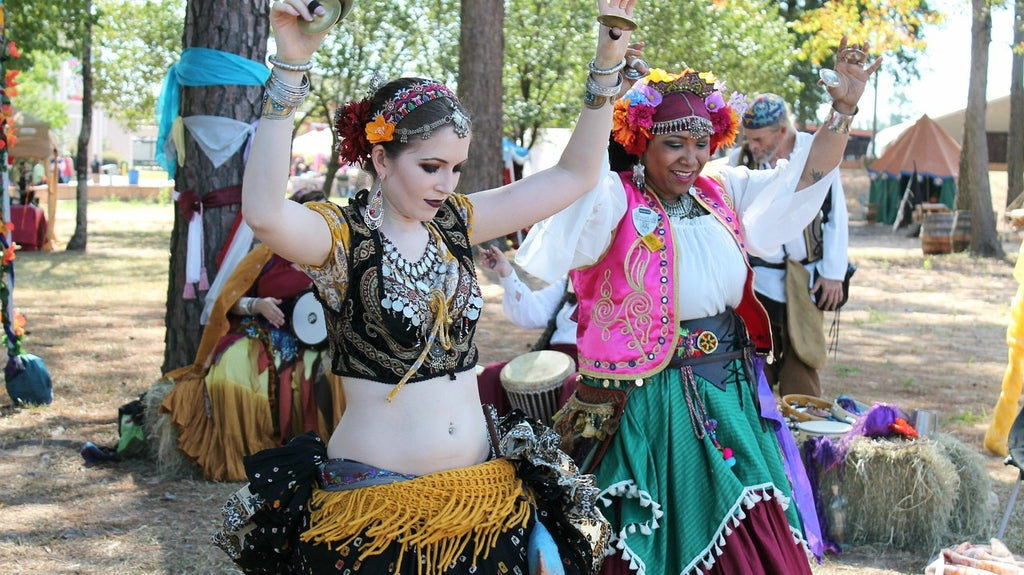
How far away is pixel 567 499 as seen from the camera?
2.72 m

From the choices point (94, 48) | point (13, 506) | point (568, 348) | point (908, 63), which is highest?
point (908, 63)

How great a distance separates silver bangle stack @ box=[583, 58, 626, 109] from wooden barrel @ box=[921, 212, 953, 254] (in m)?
17.3

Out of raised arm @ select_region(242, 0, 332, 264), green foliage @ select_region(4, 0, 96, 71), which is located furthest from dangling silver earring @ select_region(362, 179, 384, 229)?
green foliage @ select_region(4, 0, 96, 71)

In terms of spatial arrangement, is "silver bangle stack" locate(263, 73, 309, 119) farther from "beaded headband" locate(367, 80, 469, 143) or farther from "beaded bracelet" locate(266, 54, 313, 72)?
"beaded headband" locate(367, 80, 469, 143)

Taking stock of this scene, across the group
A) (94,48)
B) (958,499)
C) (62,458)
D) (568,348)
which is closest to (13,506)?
(62,458)

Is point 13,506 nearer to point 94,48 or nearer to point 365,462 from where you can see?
point 365,462

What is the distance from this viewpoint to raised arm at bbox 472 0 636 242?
9.50 feet

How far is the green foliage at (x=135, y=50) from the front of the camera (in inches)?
969

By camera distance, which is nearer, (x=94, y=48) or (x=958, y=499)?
(x=958, y=499)

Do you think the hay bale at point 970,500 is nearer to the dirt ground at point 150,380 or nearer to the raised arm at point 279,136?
the dirt ground at point 150,380

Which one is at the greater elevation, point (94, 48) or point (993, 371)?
point (94, 48)

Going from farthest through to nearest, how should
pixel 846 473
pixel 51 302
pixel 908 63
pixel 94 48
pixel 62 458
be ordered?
pixel 908 63 < pixel 94 48 < pixel 51 302 < pixel 62 458 < pixel 846 473

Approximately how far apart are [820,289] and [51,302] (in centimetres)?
986

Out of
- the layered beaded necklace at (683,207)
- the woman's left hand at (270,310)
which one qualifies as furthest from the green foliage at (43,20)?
the layered beaded necklace at (683,207)
